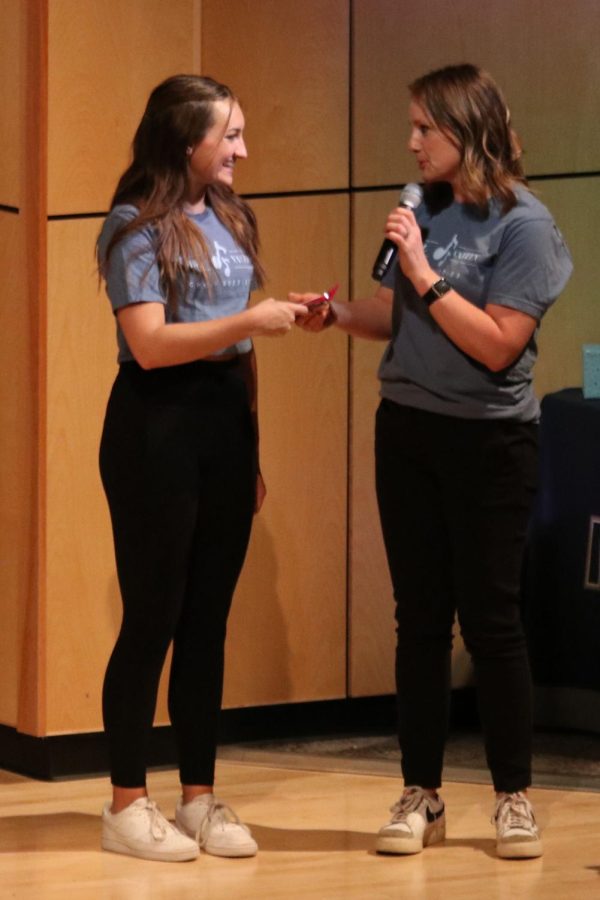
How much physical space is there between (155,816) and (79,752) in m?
0.79

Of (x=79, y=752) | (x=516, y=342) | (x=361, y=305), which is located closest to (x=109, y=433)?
(x=361, y=305)

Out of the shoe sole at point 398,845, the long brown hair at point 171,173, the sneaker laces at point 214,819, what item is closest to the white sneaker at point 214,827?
the sneaker laces at point 214,819

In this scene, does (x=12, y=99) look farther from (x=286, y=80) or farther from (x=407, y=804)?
(x=407, y=804)

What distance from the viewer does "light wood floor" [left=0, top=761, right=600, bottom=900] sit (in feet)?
11.2

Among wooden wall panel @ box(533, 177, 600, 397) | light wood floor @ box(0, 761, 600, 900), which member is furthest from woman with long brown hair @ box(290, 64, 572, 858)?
wooden wall panel @ box(533, 177, 600, 397)

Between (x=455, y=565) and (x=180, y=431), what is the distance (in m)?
0.65

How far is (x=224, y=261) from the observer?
3576mm

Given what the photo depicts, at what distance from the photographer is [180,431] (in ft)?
11.6

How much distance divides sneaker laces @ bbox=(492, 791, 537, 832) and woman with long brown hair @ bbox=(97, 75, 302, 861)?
54cm

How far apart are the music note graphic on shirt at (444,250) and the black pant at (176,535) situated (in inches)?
19.2

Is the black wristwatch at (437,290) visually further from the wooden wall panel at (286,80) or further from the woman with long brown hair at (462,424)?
the wooden wall panel at (286,80)

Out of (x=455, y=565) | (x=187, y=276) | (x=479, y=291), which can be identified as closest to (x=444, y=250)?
(x=479, y=291)

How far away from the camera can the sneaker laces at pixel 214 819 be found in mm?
3680

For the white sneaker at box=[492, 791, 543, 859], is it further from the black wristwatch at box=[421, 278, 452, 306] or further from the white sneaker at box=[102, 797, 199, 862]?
the black wristwatch at box=[421, 278, 452, 306]
